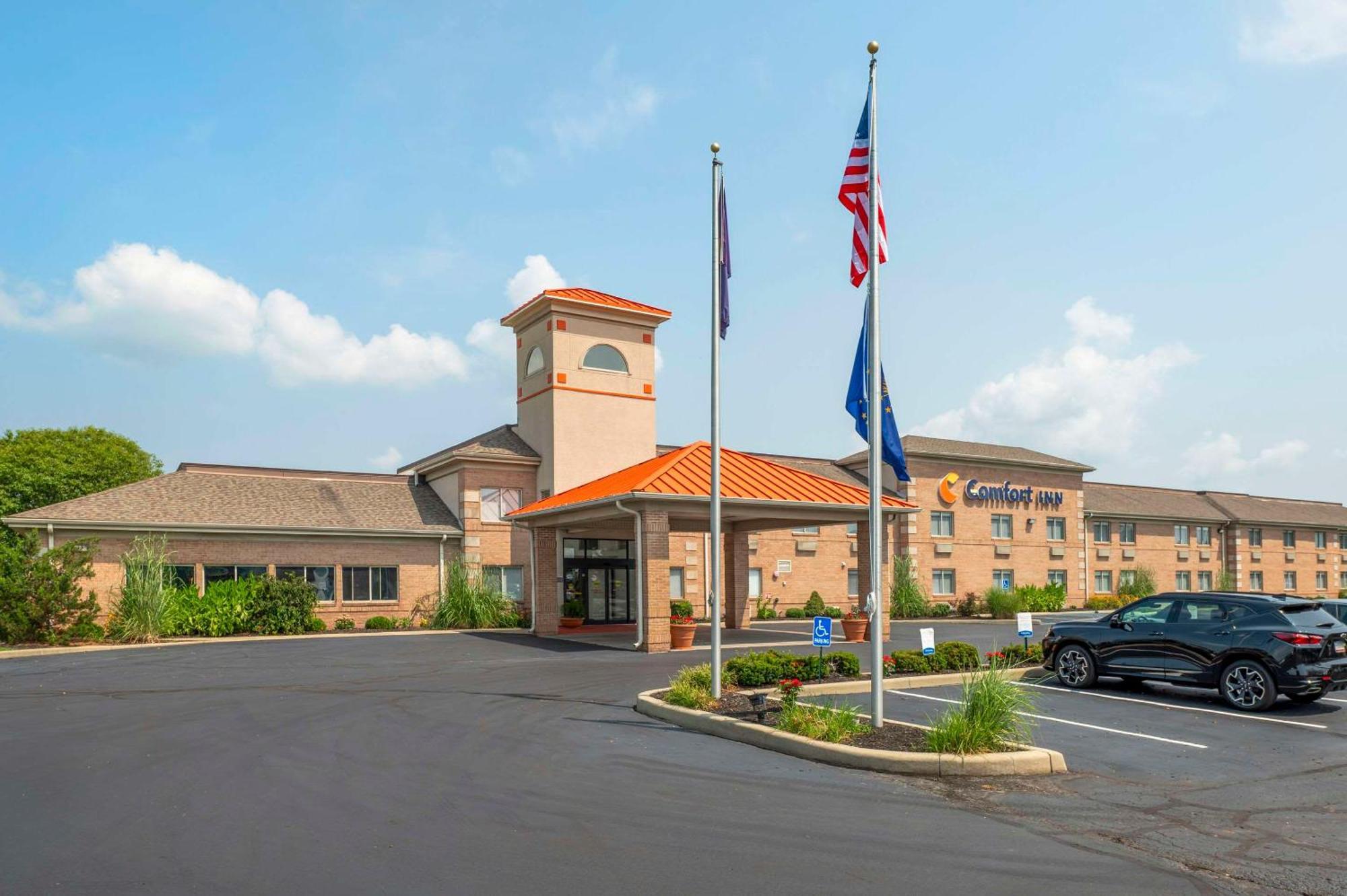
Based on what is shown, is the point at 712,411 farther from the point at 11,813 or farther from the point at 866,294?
the point at 11,813

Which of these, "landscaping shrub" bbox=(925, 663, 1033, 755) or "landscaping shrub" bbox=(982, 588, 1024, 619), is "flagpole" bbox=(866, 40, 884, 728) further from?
"landscaping shrub" bbox=(982, 588, 1024, 619)

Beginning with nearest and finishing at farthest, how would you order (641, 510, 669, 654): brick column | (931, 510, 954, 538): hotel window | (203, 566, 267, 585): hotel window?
1. (641, 510, 669, 654): brick column
2. (203, 566, 267, 585): hotel window
3. (931, 510, 954, 538): hotel window

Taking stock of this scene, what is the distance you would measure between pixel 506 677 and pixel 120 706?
6305 mm

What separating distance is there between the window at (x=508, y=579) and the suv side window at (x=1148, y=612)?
75.7ft

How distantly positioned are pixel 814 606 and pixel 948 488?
8876mm

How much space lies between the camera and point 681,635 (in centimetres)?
2525

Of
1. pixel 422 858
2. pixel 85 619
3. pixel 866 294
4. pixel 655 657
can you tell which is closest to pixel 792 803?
pixel 422 858

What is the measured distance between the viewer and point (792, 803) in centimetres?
886

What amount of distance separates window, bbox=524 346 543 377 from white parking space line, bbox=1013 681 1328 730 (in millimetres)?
23272

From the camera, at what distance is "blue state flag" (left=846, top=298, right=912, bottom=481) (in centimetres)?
1280

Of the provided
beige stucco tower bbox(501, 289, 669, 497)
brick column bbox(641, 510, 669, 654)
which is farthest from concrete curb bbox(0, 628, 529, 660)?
brick column bbox(641, 510, 669, 654)

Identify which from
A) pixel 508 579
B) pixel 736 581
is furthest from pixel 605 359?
pixel 736 581

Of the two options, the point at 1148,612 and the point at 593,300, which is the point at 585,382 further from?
the point at 1148,612

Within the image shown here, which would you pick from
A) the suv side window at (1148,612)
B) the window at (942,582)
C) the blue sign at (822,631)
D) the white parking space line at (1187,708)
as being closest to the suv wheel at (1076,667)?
the white parking space line at (1187,708)
